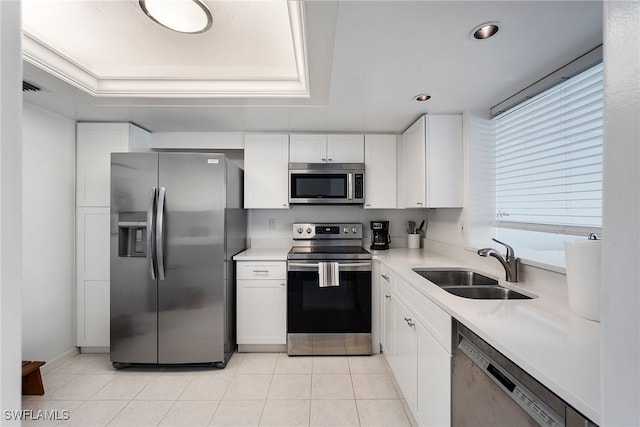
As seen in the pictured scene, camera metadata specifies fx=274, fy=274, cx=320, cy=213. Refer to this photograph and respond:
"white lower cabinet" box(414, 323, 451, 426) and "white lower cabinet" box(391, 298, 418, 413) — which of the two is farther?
"white lower cabinet" box(391, 298, 418, 413)

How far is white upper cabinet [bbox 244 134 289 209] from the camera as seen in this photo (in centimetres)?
294

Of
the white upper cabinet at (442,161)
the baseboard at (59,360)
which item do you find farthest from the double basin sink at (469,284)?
the baseboard at (59,360)

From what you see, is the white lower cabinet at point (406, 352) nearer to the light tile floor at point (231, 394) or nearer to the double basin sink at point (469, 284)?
the light tile floor at point (231, 394)

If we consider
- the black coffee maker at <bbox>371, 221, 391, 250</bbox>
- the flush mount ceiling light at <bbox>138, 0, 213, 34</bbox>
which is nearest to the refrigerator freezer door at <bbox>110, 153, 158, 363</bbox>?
the flush mount ceiling light at <bbox>138, 0, 213, 34</bbox>

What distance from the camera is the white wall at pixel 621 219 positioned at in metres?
0.40

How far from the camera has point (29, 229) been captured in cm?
223

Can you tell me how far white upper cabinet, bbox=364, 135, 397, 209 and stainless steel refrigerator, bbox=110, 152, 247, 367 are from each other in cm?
152

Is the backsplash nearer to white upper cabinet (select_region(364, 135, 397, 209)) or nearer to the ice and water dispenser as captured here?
white upper cabinet (select_region(364, 135, 397, 209))

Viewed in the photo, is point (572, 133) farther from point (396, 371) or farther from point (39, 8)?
point (39, 8)

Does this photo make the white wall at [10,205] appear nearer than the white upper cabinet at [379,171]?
Yes

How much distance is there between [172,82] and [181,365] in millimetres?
2374

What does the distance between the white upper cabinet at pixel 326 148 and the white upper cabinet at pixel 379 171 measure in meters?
0.10

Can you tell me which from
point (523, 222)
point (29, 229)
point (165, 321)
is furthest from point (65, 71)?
point (523, 222)

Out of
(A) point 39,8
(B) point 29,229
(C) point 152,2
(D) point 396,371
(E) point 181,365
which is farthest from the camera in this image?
(E) point 181,365
